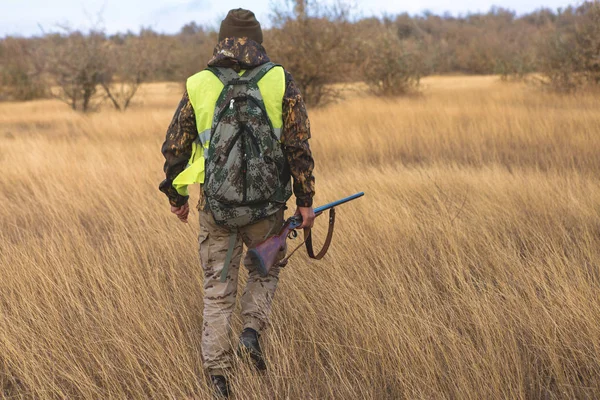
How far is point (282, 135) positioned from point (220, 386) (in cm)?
119

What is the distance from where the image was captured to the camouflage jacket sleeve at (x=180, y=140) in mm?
2516

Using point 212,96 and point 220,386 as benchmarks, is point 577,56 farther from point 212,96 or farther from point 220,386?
point 220,386

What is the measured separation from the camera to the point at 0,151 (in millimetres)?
9047

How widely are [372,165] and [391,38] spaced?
512 inches

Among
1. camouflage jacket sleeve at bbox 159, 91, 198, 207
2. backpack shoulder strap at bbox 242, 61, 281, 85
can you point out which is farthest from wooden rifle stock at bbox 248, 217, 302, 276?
backpack shoulder strap at bbox 242, 61, 281, 85

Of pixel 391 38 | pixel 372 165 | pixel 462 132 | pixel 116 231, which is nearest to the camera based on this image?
pixel 116 231

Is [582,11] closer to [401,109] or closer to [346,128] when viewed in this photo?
[401,109]

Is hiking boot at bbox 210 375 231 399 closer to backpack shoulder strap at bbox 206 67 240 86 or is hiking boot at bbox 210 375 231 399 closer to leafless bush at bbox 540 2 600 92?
backpack shoulder strap at bbox 206 67 240 86

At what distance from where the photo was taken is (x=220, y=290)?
2.60m

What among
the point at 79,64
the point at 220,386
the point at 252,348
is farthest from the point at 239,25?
the point at 79,64

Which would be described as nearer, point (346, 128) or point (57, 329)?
point (57, 329)

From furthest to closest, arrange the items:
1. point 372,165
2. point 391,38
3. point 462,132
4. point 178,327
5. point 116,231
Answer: point 391,38
point 462,132
point 372,165
point 116,231
point 178,327

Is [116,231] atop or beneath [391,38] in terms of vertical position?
beneath

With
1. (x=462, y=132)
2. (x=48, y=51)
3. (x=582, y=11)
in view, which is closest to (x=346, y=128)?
(x=462, y=132)
